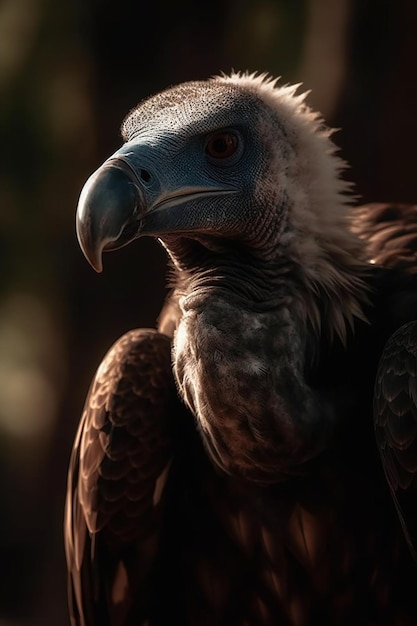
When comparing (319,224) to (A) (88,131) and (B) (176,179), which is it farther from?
(A) (88,131)

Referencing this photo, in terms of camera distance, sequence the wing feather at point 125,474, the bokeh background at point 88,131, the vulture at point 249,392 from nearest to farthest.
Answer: the vulture at point 249,392
the wing feather at point 125,474
the bokeh background at point 88,131

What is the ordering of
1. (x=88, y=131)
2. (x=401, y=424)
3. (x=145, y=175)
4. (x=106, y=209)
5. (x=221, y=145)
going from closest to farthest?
(x=106, y=209), (x=145, y=175), (x=401, y=424), (x=221, y=145), (x=88, y=131)

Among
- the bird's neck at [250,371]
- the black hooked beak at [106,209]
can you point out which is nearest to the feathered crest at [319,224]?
the bird's neck at [250,371]

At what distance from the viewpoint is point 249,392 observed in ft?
11.5

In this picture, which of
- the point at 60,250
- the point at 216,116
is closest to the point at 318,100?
the point at 60,250

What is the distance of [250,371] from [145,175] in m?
0.67

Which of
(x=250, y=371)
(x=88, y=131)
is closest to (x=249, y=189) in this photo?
(x=250, y=371)

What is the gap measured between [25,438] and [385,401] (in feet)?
21.3

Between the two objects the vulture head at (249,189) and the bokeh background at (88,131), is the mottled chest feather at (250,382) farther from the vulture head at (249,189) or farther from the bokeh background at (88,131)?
the bokeh background at (88,131)

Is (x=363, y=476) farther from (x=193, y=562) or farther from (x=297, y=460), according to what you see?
(x=193, y=562)

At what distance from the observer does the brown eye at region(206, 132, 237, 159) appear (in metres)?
3.71

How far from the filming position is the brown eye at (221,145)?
371 cm

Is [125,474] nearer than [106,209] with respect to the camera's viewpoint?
No

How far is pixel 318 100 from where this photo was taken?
6859mm
